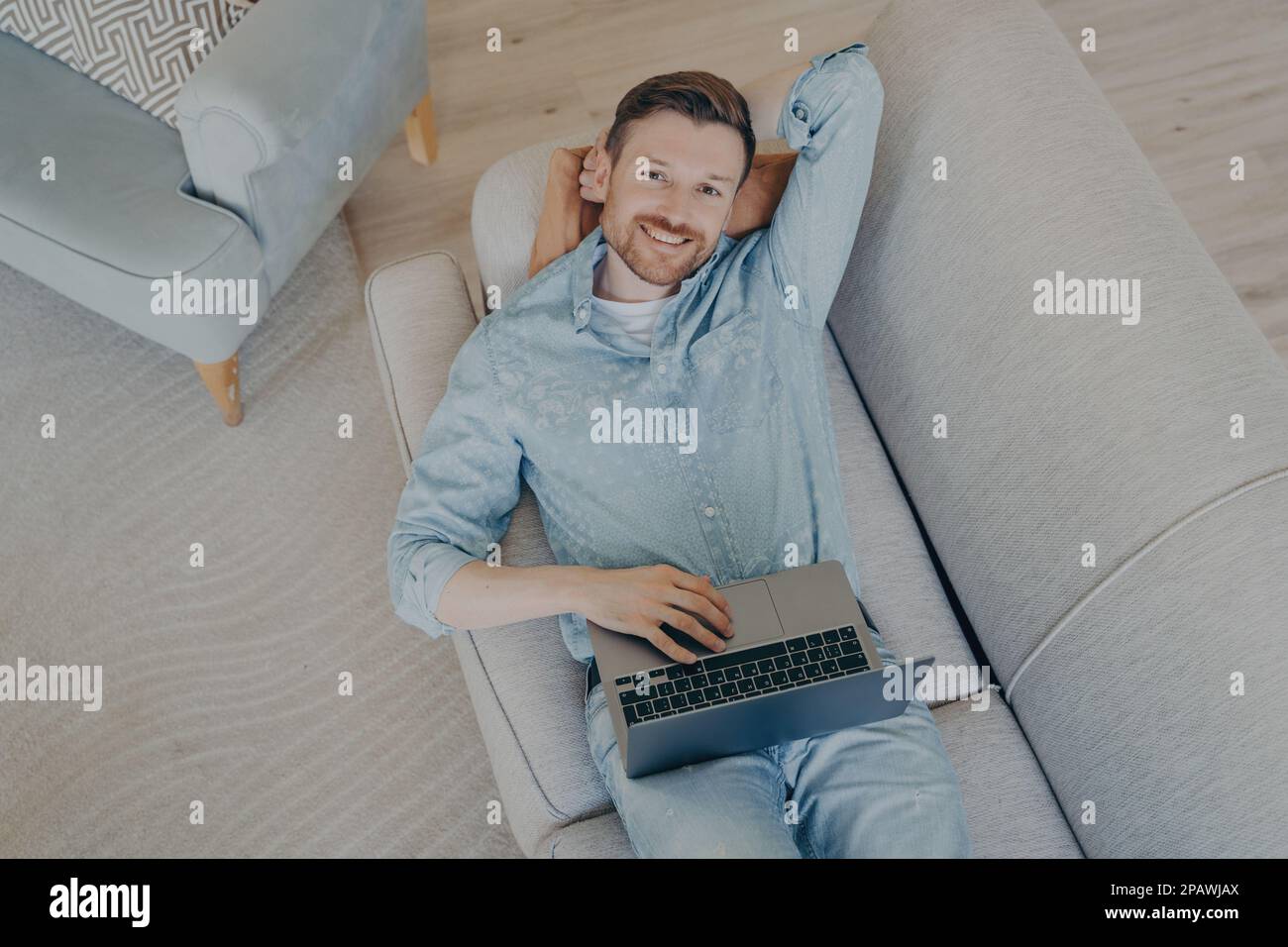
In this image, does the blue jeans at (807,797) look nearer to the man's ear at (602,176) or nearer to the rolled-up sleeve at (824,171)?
the rolled-up sleeve at (824,171)

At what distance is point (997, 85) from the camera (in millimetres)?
1302

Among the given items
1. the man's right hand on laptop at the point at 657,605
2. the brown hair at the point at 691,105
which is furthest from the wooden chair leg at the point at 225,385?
the man's right hand on laptop at the point at 657,605

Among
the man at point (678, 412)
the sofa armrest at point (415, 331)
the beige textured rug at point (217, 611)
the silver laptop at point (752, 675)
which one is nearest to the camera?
the silver laptop at point (752, 675)

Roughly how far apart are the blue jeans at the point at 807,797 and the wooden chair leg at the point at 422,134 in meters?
1.45

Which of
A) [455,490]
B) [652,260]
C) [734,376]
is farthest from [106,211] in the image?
[734,376]

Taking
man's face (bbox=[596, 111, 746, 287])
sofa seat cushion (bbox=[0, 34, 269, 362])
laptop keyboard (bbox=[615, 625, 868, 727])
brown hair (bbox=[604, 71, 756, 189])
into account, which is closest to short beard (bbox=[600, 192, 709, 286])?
man's face (bbox=[596, 111, 746, 287])

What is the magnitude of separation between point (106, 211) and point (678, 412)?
1.02 metres

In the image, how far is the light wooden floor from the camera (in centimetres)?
214

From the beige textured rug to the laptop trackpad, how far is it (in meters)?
0.68

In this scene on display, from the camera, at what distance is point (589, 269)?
137 centimetres

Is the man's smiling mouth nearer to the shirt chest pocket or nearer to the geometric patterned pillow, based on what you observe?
the shirt chest pocket

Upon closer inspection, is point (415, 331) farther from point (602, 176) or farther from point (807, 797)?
point (807, 797)

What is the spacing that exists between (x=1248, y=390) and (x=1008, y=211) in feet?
1.16

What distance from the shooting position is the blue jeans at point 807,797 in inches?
44.0
